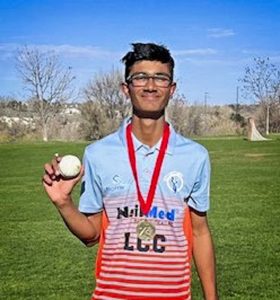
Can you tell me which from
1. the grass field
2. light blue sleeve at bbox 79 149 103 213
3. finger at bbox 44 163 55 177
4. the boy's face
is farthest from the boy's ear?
the grass field

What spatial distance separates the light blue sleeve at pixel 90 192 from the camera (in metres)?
2.68

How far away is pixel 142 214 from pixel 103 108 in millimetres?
58591

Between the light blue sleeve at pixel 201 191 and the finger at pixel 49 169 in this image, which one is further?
the light blue sleeve at pixel 201 191

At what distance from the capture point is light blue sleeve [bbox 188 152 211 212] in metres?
2.68

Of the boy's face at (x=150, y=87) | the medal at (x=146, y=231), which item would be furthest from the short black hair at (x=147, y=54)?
the medal at (x=146, y=231)

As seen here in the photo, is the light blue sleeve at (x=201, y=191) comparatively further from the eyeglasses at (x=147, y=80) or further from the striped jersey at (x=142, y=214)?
the eyeglasses at (x=147, y=80)

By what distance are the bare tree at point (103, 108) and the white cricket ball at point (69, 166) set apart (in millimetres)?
57186

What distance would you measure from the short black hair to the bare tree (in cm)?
5683

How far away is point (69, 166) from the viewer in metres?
2.41

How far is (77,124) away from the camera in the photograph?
2467 inches

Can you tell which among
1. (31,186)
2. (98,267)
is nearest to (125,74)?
(98,267)

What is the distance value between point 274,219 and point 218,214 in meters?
1.24

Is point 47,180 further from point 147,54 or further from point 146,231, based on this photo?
point 147,54

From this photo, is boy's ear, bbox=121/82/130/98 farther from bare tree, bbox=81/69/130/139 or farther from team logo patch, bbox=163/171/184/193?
bare tree, bbox=81/69/130/139
